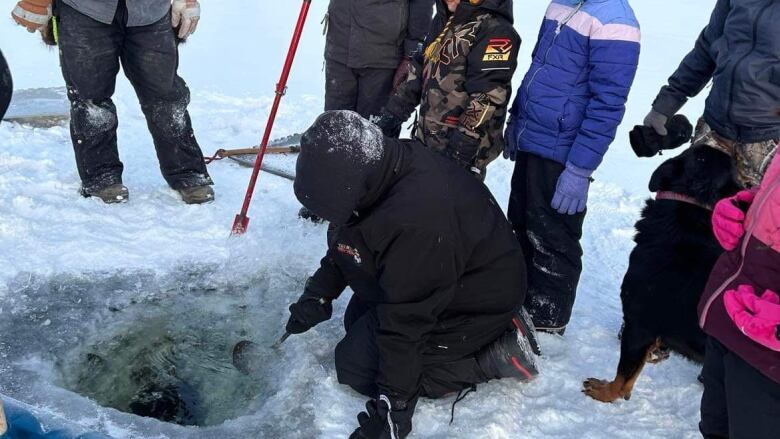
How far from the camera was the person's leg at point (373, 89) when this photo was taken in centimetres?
416

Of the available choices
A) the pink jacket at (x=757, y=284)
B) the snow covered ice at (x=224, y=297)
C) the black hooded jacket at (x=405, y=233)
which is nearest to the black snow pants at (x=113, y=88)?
the snow covered ice at (x=224, y=297)

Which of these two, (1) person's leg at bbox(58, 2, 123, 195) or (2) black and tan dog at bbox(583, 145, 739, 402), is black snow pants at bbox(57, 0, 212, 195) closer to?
A: (1) person's leg at bbox(58, 2, 123, 195)

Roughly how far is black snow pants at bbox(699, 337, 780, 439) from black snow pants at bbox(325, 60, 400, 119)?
8.40 feet

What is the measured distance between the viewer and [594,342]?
11.6 ft

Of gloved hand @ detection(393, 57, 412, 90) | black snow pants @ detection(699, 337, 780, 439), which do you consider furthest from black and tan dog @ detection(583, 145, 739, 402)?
gloved hand @ detection(393, 57, 412, 90)

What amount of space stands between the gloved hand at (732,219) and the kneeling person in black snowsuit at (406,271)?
873mm

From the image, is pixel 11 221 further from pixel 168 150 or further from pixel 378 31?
pixel 378 31

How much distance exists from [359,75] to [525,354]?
210cm

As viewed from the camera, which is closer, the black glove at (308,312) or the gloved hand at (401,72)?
the black glove at (308,312)

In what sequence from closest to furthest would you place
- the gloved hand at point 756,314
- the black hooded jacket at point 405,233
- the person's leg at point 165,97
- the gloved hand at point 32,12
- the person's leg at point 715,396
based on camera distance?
1. the gloved hand at point 756,314
2. the person's leg at point 715,396
3. the black hooded jacket at point 405,233
4. the gloved hand at point 32,12
5. the person's leg at point 165,97

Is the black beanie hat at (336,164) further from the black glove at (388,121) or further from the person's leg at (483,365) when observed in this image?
the black glove at (388,121)

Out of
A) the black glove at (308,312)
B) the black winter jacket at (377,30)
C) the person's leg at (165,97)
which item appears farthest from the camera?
the person's leg at (165,97)

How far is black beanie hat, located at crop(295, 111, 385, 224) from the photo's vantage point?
7.39 ft

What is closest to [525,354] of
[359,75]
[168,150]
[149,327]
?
[149,327]
